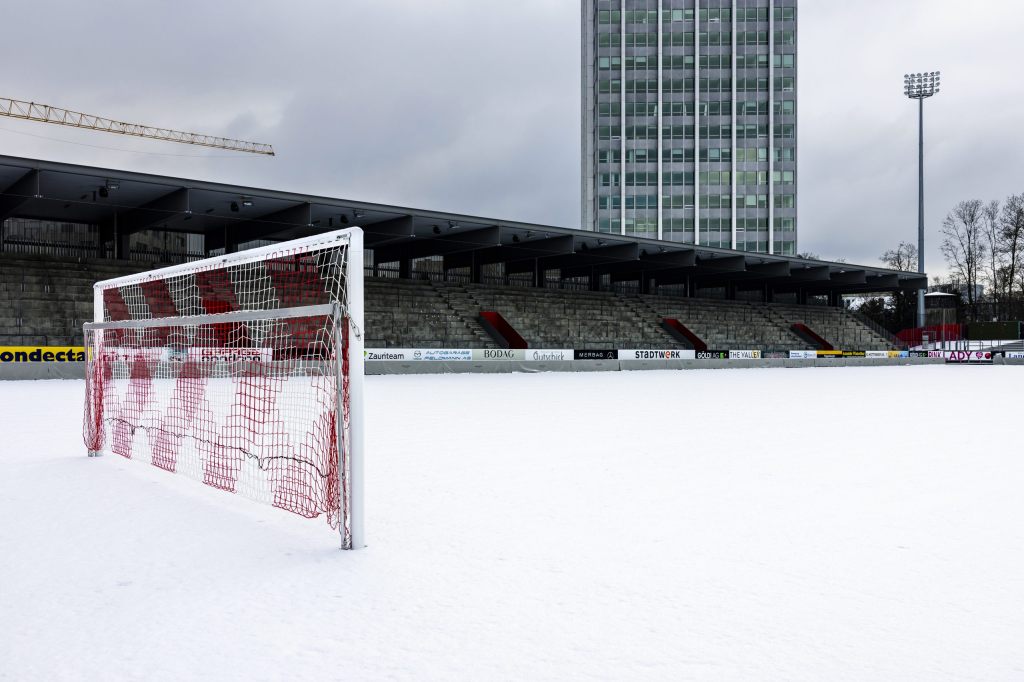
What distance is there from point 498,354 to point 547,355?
2.69 metres

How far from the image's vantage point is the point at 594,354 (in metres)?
35.8

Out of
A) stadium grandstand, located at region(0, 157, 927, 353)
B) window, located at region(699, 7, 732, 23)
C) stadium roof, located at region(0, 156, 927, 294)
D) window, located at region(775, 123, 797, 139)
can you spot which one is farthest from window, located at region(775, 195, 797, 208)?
stadium roof, located at region(0, 156, 927, 294)

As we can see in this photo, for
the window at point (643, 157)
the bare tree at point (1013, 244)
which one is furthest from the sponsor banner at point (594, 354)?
the window at point (643, 157)

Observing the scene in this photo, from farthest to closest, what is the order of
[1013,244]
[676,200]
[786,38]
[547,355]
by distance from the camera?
[786,38] < [676,200] < [1013,244] < [547,355]

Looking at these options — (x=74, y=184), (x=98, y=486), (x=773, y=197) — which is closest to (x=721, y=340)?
(x=74, y=184)

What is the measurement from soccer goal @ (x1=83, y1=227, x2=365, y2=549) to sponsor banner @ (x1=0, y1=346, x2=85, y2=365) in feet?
39.5

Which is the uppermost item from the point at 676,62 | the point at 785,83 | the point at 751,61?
the point at 751,61

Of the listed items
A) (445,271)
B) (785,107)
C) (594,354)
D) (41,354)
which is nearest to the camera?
(41,354)

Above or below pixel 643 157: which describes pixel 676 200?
below

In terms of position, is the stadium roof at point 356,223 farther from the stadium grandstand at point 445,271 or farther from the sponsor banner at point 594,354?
the sponsor banner at point 594,354

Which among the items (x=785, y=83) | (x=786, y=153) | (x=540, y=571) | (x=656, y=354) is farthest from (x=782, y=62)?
(x=540, y=571)

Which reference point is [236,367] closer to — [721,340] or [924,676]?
[924,676]

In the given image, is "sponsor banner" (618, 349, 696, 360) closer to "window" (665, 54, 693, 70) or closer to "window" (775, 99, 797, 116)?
"window" (665, 54, 693, 70)

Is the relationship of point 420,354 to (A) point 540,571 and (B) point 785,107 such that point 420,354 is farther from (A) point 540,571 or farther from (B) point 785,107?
(B) point 785,107
